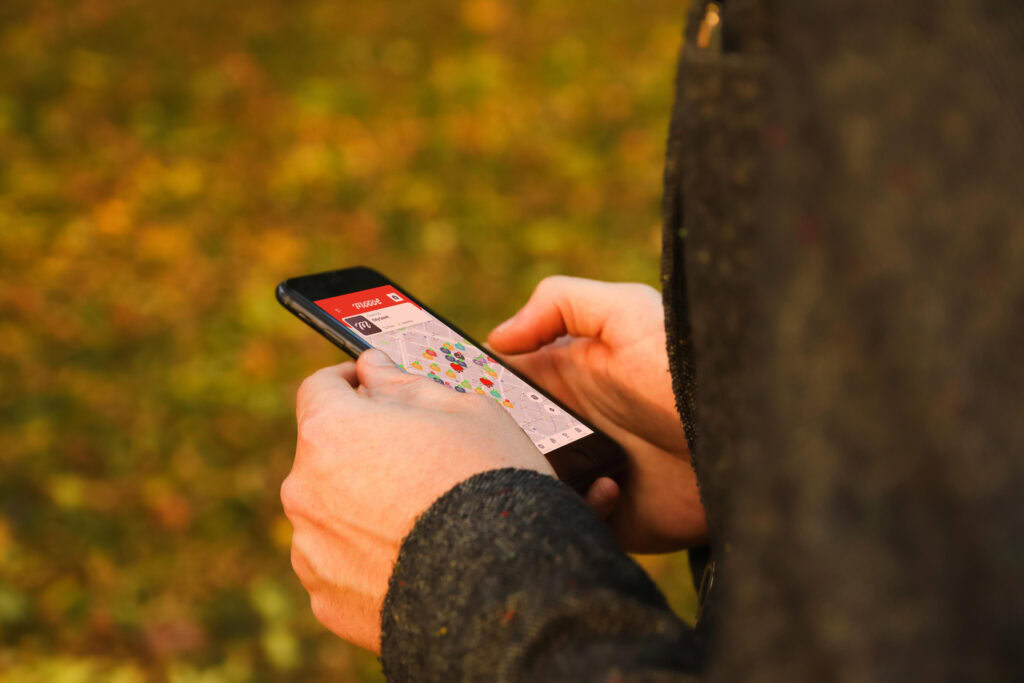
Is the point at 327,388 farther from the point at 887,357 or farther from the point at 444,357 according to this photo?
the point at 887,357

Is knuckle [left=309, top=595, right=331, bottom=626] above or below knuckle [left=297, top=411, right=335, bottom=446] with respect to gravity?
below

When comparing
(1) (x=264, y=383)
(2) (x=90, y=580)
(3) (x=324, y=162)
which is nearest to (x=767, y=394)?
(2) (x=90, y=580)

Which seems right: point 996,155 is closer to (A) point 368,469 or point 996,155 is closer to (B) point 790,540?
(B) point 790,540

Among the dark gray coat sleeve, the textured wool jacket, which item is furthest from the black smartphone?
the textured wool jacket

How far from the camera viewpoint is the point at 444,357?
49.4 inches

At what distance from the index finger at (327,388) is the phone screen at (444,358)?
123 millimetres

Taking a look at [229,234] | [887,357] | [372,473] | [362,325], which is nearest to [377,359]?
[362,325]

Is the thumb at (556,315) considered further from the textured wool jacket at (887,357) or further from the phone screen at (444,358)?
the textured wool jacket at (887,357)

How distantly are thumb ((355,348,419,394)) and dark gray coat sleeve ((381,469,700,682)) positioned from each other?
32 cm

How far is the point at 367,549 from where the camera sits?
760 mm

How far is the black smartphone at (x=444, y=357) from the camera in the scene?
1.18 metres

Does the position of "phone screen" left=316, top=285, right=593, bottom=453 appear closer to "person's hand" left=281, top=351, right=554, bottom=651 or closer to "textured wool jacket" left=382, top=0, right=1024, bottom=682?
Answer: "person's hand" left=281, top=351, right=554, bottom=651

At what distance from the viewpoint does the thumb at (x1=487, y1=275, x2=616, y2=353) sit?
1354 mm

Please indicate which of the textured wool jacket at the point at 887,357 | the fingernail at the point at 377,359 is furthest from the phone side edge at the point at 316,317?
the textured wool jacket at the point at 887,357
